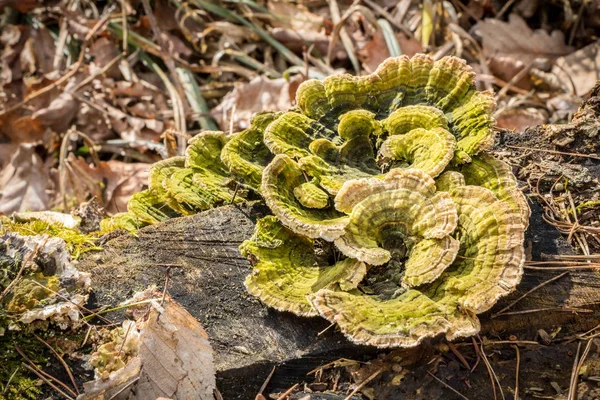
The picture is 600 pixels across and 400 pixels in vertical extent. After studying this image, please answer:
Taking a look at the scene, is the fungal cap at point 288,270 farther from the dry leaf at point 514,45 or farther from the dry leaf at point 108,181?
the dry leaf at point 514,45

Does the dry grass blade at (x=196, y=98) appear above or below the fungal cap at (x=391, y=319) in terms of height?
below

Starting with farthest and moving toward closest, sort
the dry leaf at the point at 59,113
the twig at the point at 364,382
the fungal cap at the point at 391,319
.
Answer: the dry leaf at the point at 59,113 → the twig at the point at 364,382 → the fungal cap at the point at 391,319

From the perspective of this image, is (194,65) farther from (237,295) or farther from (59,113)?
(237,295)

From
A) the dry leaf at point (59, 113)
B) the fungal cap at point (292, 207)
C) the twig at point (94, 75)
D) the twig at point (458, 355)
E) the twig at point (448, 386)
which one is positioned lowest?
the dry leaf at point (59, 113)

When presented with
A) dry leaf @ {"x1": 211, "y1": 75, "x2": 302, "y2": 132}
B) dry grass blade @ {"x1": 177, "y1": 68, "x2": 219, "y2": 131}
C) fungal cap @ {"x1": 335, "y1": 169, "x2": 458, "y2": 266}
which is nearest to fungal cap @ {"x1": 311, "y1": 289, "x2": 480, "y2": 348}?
fungal cap @ {"x1": 335, "y1": 169, "x2": 458, "y2": 266}

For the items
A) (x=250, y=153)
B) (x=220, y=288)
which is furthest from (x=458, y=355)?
(x=250, y=153)

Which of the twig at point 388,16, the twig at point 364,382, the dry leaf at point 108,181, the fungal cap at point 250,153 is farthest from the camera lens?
the twig at point 388,16

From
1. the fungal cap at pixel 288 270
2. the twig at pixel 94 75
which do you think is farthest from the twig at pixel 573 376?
the twig at pixel 94 75

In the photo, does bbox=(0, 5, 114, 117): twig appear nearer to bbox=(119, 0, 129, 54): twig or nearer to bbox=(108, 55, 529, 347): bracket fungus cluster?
bbox=(119, 0, 129, 54): twig
